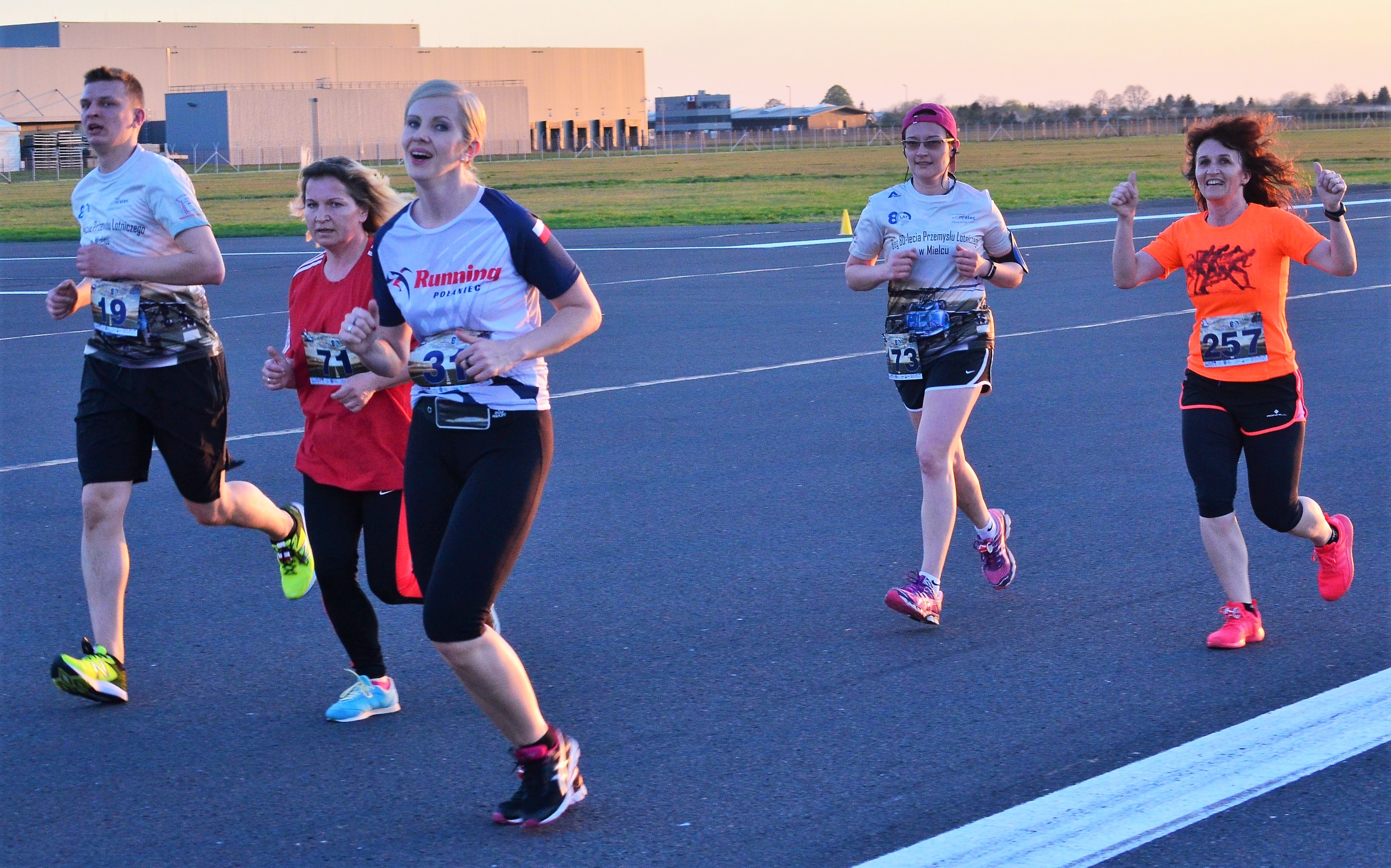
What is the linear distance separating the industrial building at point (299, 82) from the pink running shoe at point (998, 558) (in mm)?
96312

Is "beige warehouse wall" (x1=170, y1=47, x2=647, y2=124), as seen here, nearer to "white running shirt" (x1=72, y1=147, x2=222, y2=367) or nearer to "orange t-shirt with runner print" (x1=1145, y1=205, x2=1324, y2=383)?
"white running shirt" (x1=72, y1=147, x2=222, y2=367)

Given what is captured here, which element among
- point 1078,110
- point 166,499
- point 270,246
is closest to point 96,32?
point 1078,110

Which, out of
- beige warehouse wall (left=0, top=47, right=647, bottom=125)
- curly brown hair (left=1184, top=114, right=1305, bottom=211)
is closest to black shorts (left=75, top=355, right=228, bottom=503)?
curly brown hair (left=1184, top=114, right=1305, bottom=211)

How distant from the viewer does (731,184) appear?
52000mm

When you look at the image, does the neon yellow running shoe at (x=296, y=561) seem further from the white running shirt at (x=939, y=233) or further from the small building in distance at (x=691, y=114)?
the small building in distance at (x=691, y=114)

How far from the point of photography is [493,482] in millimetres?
3836

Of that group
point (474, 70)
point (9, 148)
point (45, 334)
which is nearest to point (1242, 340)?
point (45, 334)

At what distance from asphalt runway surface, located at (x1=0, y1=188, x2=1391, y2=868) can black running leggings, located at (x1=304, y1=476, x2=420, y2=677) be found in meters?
0.29

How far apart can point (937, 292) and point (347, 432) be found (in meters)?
2.31

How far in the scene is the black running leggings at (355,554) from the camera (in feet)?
15.4

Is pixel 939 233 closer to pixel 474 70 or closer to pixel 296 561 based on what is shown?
pixel 296 561

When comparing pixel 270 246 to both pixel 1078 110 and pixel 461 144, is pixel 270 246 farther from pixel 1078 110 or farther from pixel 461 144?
pixel 1078 110

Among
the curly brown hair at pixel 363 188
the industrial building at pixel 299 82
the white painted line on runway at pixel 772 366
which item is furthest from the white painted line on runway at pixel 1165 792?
the industrial building at pixel 299 82

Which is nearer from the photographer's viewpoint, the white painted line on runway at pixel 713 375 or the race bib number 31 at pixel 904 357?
the race bib number 31 at pixel 904 357
